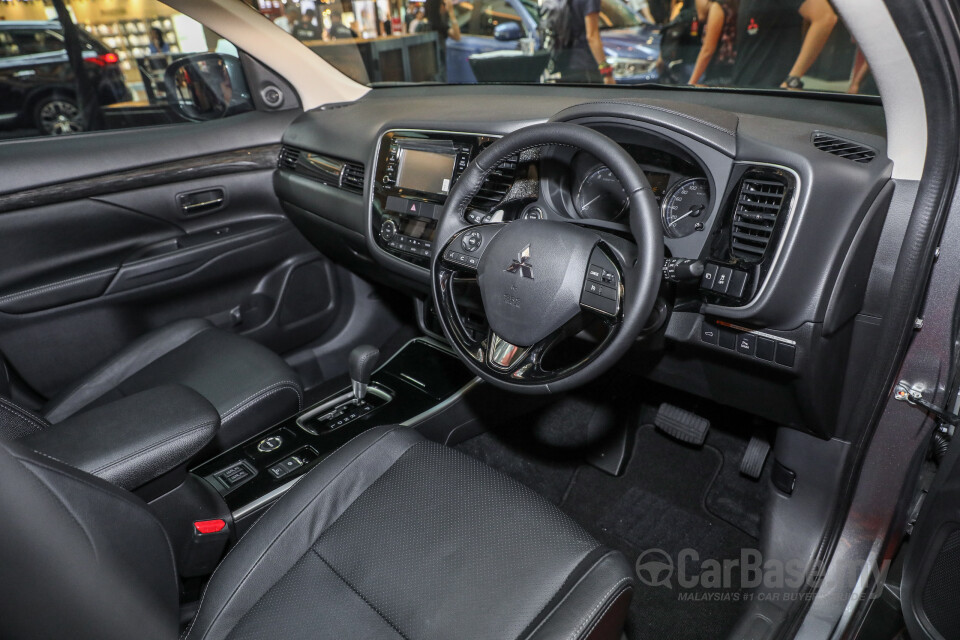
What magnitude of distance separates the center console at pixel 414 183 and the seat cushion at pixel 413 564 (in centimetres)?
64

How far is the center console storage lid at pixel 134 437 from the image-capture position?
113 cm

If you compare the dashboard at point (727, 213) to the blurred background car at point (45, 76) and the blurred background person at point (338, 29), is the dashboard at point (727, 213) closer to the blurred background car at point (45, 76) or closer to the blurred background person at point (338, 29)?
the blurred background person at point (338, 29)

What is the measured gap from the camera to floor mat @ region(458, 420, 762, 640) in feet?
5.61

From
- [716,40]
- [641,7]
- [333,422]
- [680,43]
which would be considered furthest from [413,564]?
[641,7]

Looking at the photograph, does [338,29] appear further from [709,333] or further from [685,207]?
[709,333]

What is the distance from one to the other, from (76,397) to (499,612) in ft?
4.63

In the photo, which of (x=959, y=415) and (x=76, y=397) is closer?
(x=959, y=415)

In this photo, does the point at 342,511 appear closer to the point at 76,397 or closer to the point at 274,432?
the point at 274,432

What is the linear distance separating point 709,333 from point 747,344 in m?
0.08

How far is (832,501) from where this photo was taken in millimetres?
1488

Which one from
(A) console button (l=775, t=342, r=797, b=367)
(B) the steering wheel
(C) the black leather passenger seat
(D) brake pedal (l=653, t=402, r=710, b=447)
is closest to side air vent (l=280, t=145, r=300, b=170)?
(C) the black leather passenger seat

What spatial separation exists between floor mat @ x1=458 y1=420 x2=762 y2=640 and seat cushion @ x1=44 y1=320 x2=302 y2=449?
675mm

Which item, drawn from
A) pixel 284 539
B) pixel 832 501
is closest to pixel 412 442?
pixel 284 539

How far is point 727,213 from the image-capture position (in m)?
1.20
